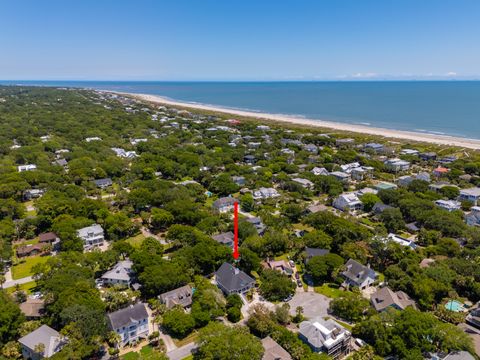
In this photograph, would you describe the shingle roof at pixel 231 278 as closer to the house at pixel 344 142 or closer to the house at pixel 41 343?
the house at pixel 41 343

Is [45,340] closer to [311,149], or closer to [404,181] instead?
[404,181]

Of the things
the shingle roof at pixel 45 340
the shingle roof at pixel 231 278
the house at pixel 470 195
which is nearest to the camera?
the shingle roof at pixel 45 340

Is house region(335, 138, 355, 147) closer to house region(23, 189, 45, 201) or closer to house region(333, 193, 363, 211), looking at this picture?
house region(333, 193, 363, 211)

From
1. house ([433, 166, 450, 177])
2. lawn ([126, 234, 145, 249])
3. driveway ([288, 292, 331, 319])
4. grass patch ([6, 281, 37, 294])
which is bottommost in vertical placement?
grass patch ([6, 281, 37, 294])

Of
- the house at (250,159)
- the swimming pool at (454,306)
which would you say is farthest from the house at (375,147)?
the swimming pool at (454,306)

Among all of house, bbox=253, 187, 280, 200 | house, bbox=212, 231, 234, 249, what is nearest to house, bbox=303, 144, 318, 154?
house, bbox=253, 187, 280, 200
